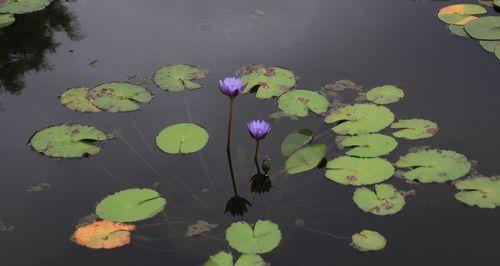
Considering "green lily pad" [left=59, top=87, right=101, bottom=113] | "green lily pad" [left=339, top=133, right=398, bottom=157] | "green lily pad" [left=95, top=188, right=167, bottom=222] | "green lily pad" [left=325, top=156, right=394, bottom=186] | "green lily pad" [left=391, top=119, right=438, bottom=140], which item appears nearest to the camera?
"green lily pad" [left=95, top=188, right=167, bottom=222]

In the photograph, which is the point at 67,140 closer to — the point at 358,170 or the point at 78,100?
the point at 78,100

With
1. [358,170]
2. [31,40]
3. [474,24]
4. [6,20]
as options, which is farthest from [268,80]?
[6,20]

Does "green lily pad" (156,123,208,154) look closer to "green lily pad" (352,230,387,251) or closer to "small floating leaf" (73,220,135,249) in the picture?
"small floating leaf" (73,220,135,249)

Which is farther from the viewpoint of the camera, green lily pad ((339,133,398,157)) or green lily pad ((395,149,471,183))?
green lily pad ((339,133,398,157))

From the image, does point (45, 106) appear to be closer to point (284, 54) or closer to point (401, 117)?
point (284, 54)

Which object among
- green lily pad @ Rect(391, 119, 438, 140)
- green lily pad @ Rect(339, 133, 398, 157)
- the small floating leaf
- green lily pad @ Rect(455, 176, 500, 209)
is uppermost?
green lily pad @ Rect(391, 119, 438, 140)

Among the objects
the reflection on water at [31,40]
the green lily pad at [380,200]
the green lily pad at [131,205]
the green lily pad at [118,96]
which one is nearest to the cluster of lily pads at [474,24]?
the green lily pad at [380,200]

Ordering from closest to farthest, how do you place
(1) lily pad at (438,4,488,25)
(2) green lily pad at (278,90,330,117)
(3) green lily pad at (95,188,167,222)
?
1. (3) green lily pad at (95,188,167,222)
2. (2) green lily pad at (278,90,330,117)
3. (1) lily pad at (438,4,488,25)

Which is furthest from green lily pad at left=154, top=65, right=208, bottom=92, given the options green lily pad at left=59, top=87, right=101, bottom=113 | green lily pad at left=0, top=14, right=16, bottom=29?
green lily pad at left=0, top=14, right=16, bottom=29
